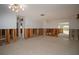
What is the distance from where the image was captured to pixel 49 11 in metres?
2.53

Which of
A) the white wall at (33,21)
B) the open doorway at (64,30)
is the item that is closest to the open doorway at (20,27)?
the white wall at (33,21)

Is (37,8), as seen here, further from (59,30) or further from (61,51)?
(61,51)

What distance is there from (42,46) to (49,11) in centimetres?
67

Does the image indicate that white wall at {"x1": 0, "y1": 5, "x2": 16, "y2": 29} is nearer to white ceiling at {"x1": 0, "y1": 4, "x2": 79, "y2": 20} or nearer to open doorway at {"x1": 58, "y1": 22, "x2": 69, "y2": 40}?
white ceiling at {"x1": 0, "y1": 4, "x2": 79, "y2": 20}

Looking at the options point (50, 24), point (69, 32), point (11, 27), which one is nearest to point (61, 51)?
point (69, 32)

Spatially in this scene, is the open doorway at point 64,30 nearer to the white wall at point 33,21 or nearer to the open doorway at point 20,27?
the white wall at point 33,21

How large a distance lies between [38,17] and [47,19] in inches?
6.9

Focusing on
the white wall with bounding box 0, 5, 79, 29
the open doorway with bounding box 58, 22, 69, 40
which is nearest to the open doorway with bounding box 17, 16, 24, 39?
the white wall with bounding box 0, 5, 79, 29

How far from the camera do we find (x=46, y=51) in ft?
8.31

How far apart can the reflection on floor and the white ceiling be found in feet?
1.37

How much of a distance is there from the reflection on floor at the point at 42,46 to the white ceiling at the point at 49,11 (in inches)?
16.4

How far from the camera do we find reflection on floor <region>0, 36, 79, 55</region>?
253cm

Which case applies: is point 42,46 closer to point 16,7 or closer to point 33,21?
point 33,21

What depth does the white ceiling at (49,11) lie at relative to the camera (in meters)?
2.44
